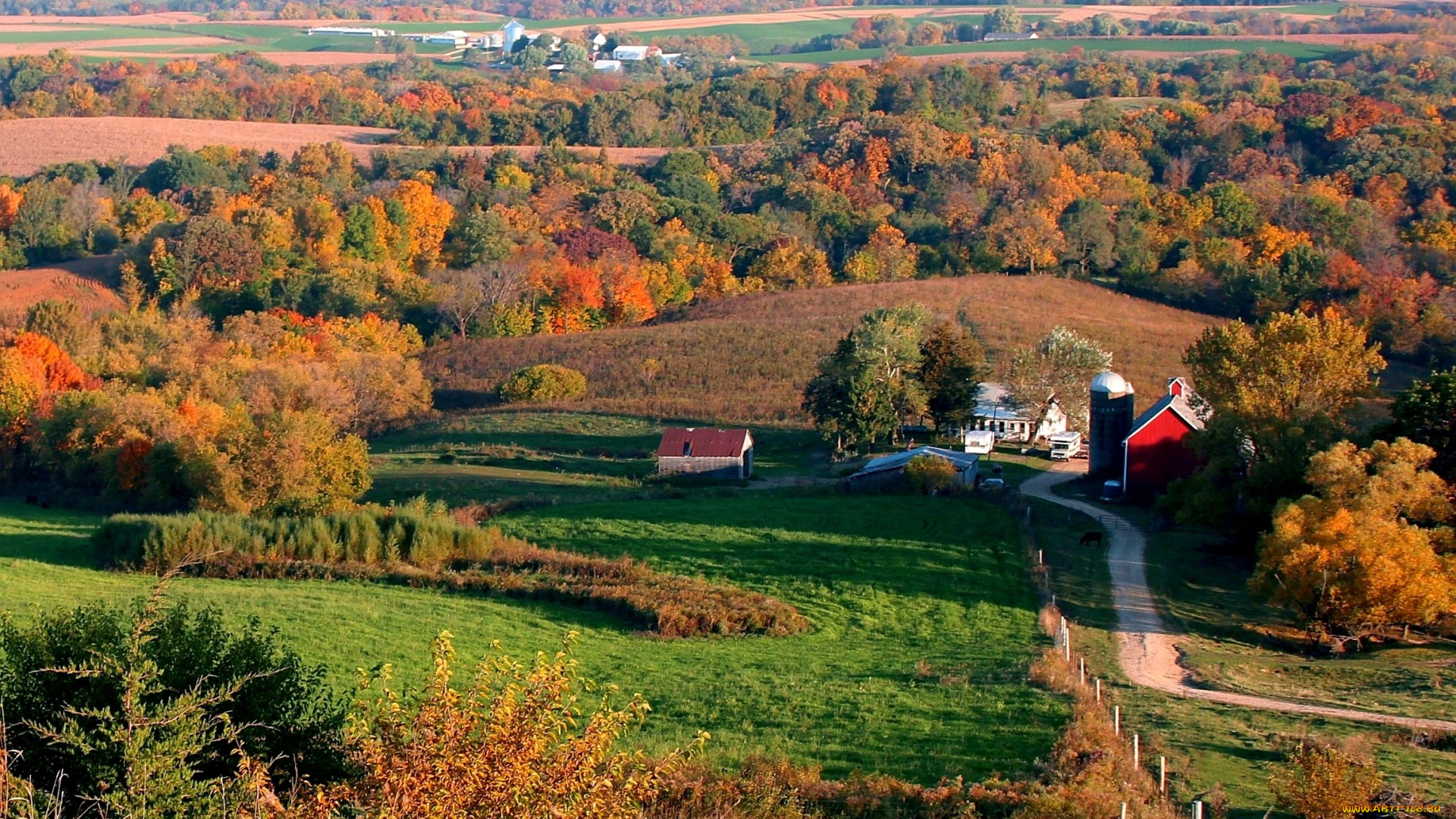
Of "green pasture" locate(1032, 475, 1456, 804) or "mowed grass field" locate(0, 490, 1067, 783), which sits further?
"mowed grass field" locate(0, 490, 1067, 783)

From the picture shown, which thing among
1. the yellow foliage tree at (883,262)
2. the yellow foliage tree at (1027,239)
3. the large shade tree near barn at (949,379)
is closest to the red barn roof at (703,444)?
the large shade tree near barn at (949,379)

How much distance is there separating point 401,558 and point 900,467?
51.1 ft

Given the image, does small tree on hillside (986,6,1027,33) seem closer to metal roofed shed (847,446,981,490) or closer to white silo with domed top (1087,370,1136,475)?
metal roofed shed (847,446,981,490)

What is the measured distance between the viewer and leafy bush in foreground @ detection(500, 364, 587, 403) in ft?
200

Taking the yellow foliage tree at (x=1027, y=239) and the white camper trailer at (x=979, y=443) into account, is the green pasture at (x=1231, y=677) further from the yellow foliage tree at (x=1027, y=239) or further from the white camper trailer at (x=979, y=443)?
the yellow foliage tree at (x=1027, y=239)

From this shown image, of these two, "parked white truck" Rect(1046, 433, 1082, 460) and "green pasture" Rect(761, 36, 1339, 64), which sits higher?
"green pasture" Rect(761, 36, 1339, 64)

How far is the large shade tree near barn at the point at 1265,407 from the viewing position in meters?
31.0

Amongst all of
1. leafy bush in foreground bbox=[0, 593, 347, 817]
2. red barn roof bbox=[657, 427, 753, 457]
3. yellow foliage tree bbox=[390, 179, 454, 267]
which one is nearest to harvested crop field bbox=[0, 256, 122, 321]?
yellow foliage tree bbox=[390, 179, 454, 267]

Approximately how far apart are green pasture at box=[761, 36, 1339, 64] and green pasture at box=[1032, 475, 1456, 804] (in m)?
121

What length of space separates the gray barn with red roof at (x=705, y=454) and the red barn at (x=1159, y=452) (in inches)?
464

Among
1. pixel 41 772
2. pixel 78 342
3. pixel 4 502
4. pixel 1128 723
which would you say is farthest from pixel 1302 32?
pixel 41 772

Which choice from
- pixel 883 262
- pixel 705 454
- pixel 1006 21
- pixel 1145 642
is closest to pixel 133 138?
pixel 883 262

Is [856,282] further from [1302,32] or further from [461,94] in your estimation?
[1302,32]

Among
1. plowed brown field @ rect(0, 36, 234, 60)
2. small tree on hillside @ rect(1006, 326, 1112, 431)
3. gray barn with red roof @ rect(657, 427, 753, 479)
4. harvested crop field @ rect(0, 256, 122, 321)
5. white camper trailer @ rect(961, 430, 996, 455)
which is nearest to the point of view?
gray barn with red roof @ rect(657, 427, 753, 479)
